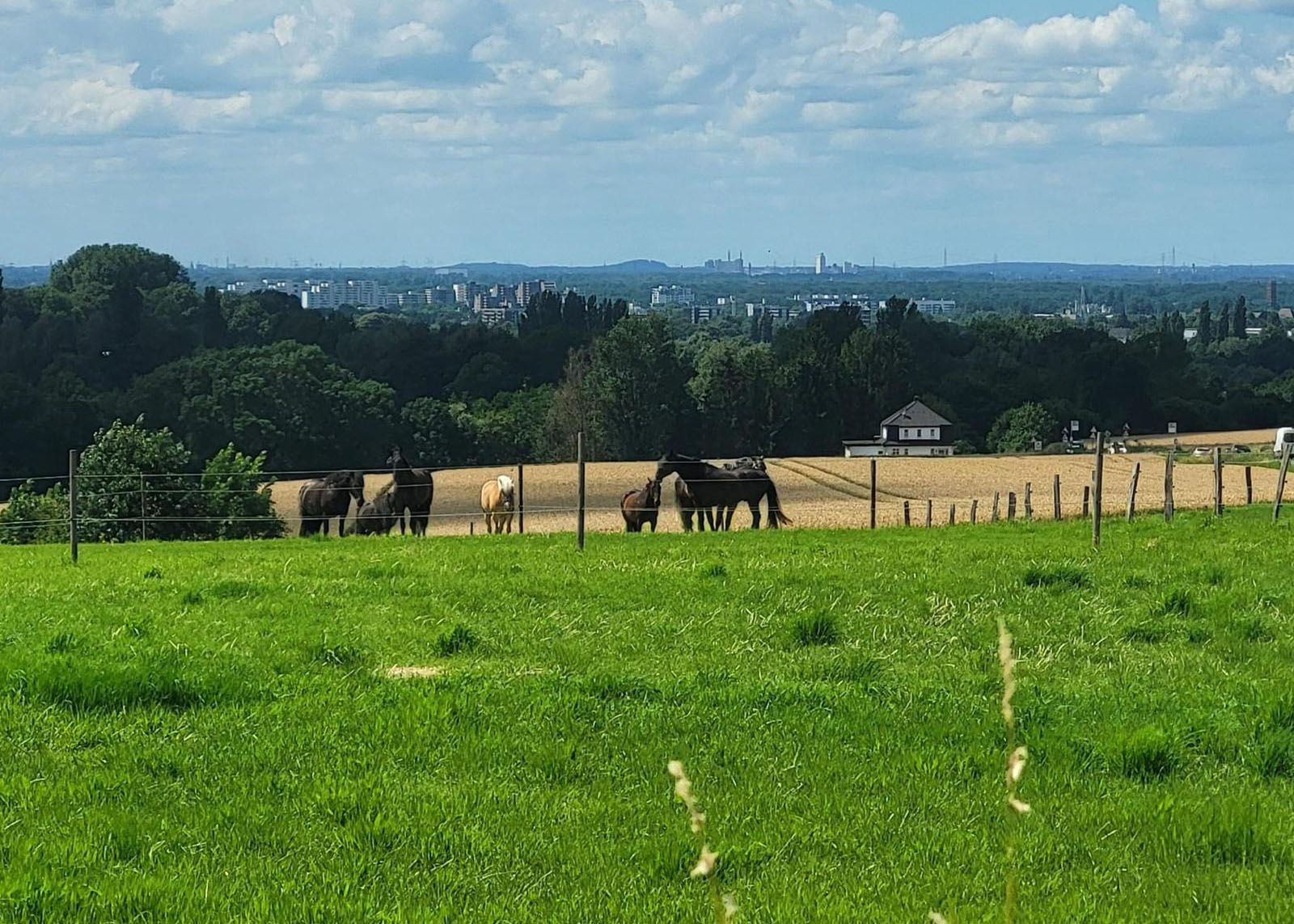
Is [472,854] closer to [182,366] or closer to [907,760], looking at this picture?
[907,760]

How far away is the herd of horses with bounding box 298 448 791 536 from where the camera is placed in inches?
1253

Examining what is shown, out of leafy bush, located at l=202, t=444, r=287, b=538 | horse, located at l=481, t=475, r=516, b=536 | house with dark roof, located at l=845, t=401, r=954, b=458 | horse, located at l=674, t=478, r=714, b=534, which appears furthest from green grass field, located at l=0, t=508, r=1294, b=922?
house with dark roof, located at l=845, t=401, r=954, b=458

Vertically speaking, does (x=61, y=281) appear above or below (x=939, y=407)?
above

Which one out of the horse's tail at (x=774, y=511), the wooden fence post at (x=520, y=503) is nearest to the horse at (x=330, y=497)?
the wooden fence post at (x=520, y=503)

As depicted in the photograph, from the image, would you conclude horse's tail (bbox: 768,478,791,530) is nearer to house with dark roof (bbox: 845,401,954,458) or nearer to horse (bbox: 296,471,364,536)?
horse (bbox: 296,471,364,536)

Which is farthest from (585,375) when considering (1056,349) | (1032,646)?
(1032,646)

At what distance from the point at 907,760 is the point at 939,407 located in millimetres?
107021

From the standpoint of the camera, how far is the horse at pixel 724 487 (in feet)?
106

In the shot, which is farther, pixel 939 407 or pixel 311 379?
pixel 939 407

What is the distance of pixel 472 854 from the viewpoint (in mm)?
6535

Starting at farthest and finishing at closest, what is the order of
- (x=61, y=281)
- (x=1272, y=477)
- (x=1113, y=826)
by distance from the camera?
(x=61, y=281) < (x=1272, y=477) < (x=1113, y=826)

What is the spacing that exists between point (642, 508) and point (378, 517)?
522 centimetres

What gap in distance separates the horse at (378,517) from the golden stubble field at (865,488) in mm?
1003

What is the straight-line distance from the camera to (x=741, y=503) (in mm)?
42969
